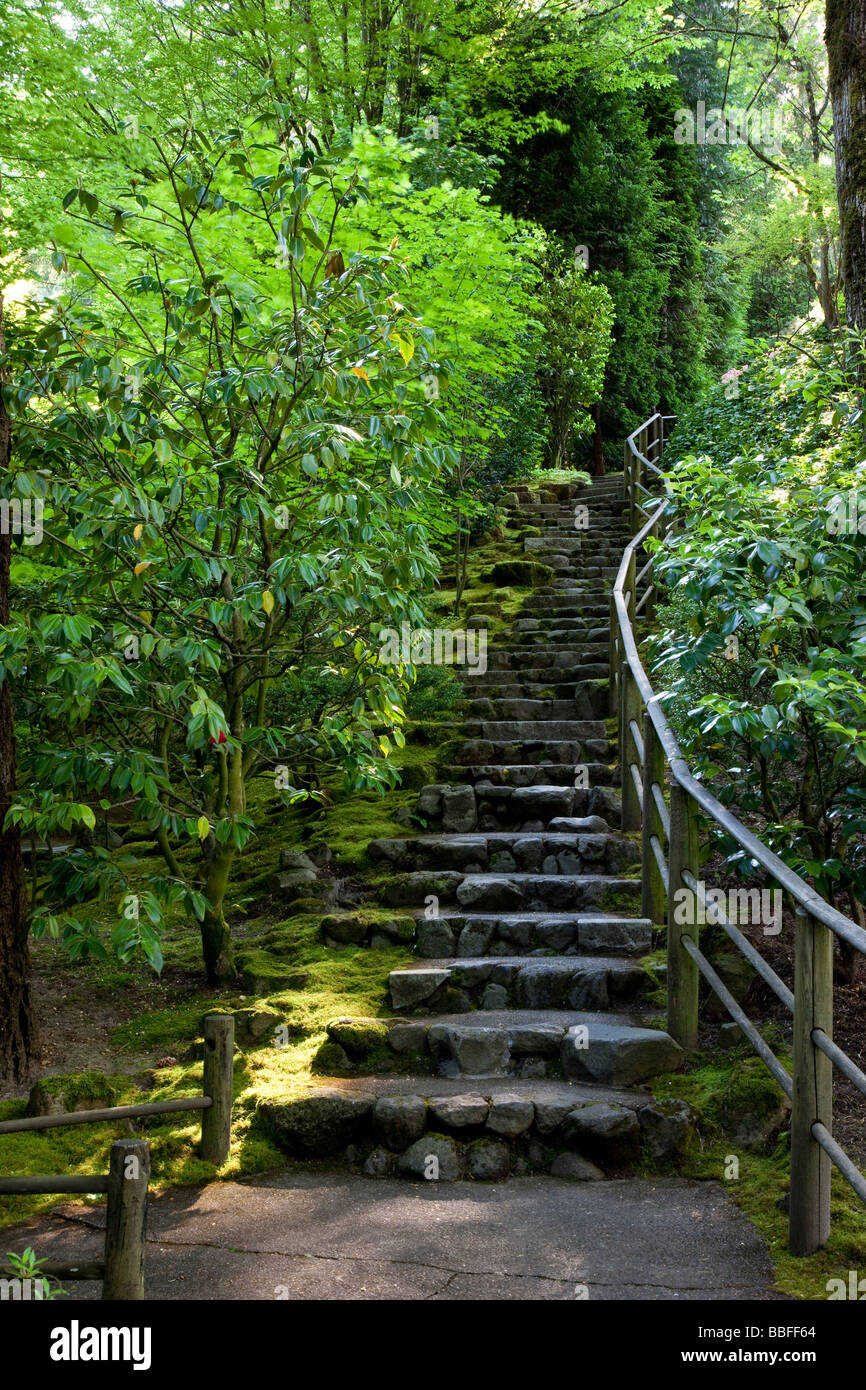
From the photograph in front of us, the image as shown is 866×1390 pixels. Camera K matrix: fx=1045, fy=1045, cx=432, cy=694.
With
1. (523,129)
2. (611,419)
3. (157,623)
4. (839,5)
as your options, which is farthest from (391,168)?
(611,419)

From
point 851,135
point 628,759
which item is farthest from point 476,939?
point 851,135

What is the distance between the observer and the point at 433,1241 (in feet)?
10.7

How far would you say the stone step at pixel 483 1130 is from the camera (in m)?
3.72

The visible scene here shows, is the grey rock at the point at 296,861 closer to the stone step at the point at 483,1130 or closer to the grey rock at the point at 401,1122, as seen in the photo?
the stone step at the point at 483,1130

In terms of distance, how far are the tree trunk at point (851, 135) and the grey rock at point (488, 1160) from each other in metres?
4.04

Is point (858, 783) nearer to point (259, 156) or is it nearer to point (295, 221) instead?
point (295, 221)

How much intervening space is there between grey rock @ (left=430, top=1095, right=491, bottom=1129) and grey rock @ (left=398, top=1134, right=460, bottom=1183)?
6cm

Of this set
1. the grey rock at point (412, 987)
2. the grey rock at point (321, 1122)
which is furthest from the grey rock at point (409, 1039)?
the grey rock at point (321, 1122)

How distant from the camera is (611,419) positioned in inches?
728

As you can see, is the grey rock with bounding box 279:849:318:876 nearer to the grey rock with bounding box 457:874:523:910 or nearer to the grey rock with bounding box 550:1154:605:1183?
the grey rock with bounding box 457:874:523:910

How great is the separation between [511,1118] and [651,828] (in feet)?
5.61

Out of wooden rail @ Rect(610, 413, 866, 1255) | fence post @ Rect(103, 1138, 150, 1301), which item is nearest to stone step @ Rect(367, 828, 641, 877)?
wooden rail @ Rect(610, 413, 866, 1255)

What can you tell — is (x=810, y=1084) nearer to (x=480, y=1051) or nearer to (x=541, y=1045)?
(x=541, y=1045)

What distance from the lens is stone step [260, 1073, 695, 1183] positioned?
3725mm
